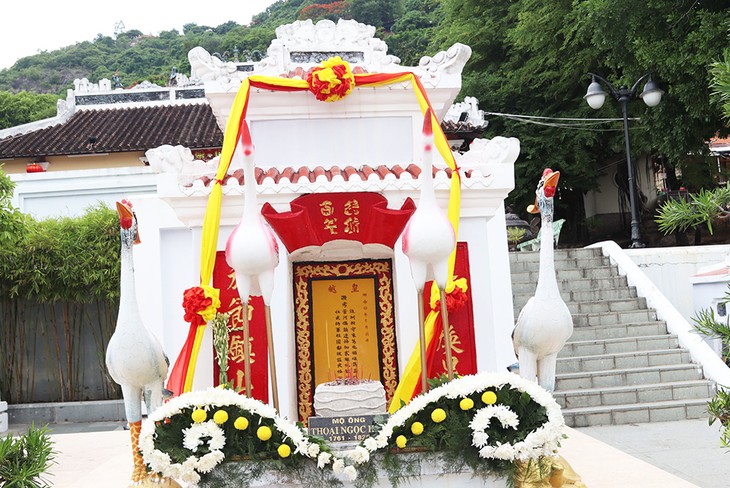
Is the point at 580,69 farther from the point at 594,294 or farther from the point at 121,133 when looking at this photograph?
→ the point at 121,133

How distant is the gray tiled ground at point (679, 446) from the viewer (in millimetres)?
5855

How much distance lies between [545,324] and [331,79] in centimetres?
283

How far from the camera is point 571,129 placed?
55.1ft

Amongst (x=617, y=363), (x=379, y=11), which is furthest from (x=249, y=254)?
(x=379, y=11)

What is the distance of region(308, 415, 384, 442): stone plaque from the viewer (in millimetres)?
4707

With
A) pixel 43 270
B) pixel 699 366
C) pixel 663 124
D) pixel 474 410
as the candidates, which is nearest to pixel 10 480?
pixel 474 410

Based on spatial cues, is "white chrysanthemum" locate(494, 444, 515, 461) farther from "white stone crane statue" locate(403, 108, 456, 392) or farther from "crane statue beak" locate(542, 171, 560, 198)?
"crane statue beak" locate(542, 171, 560, 198)

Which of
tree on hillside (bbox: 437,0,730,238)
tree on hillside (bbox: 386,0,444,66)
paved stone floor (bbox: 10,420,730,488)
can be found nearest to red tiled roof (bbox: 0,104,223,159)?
tree on hillside (bbox: 437,0,730,238)

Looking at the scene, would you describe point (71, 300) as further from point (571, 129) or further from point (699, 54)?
point (571, 129)

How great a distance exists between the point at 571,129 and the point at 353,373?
39.5ft

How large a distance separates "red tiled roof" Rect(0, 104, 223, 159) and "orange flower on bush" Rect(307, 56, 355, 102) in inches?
315

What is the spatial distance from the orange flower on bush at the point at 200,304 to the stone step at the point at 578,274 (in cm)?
685

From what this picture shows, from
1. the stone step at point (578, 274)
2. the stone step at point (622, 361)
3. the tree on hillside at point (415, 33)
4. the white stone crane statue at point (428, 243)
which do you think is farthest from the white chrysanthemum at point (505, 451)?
the tree on hillside at point (415, 33)

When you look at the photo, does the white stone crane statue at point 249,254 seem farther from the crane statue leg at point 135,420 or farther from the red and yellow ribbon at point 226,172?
the crane statue leg at point 135,420
